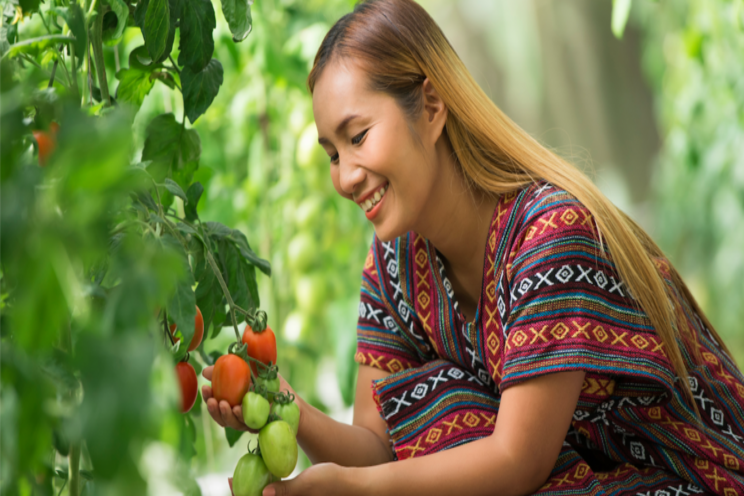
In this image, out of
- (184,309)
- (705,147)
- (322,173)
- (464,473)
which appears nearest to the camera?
(184,309)

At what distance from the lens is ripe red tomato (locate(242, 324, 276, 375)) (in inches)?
29.8

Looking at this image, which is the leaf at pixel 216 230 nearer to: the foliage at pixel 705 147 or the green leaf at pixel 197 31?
the green leaf at pixel 197 31

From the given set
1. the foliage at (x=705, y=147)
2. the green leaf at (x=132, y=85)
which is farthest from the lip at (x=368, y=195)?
the foliage at (x=705, y=147)

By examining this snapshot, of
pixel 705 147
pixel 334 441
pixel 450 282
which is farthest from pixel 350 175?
pixel 705 147

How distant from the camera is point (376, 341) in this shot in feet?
3.85

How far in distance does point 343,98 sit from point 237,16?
251mm

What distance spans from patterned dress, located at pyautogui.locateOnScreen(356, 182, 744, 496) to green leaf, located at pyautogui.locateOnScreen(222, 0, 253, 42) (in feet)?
1.51

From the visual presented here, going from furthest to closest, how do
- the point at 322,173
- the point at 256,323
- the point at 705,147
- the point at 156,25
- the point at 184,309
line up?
the point at 705,147, the point at 322,173, the point at 256,323, the point at 156,25, the point at 184,309

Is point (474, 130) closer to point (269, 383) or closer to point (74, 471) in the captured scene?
point (269, 383)

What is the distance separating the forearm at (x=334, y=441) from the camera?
97 cm

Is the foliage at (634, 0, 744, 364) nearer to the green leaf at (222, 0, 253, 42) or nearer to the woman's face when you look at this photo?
the woman's face

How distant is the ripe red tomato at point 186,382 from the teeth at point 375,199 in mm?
363

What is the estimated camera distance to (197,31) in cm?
71

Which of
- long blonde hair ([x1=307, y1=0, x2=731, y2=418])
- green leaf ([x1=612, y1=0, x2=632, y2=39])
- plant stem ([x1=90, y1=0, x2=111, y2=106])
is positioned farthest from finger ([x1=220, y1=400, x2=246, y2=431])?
green leaf ([x1=612, y1=0, x2=632, y2=39])
